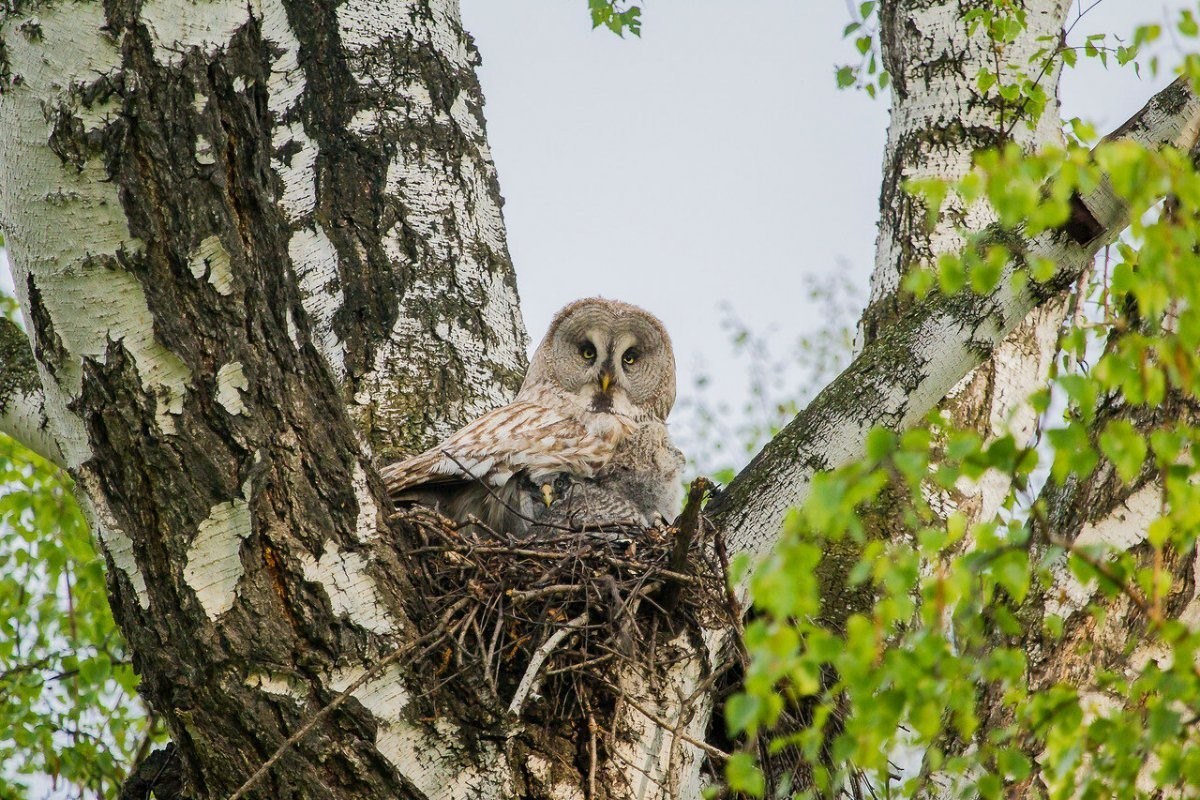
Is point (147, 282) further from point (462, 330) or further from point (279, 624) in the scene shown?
point (462, 330)

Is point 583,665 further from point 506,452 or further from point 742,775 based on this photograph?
point 506,452

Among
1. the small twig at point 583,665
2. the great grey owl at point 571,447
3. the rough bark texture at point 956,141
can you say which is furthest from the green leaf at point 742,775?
the rough bark texture at point 956,141

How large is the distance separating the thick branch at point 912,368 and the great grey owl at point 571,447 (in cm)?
78

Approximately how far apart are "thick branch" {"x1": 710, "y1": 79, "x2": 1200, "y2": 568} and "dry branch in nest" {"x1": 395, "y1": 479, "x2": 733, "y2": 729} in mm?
163

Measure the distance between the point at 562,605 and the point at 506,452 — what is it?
1.03 metres

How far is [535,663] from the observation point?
2801mm

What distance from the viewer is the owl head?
16.4 feet

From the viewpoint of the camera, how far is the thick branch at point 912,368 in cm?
296

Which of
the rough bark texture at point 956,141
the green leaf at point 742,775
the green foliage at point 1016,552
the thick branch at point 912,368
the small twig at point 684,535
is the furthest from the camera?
the rough bark texture at point 956,141

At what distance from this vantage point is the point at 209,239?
2465mm

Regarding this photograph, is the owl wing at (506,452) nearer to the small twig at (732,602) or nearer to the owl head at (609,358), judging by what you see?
the owl head at (609,358)

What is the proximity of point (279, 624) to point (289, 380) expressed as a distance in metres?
0.50

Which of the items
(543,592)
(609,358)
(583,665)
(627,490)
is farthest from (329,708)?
(609,358)

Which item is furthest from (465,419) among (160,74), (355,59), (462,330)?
(160,74)
